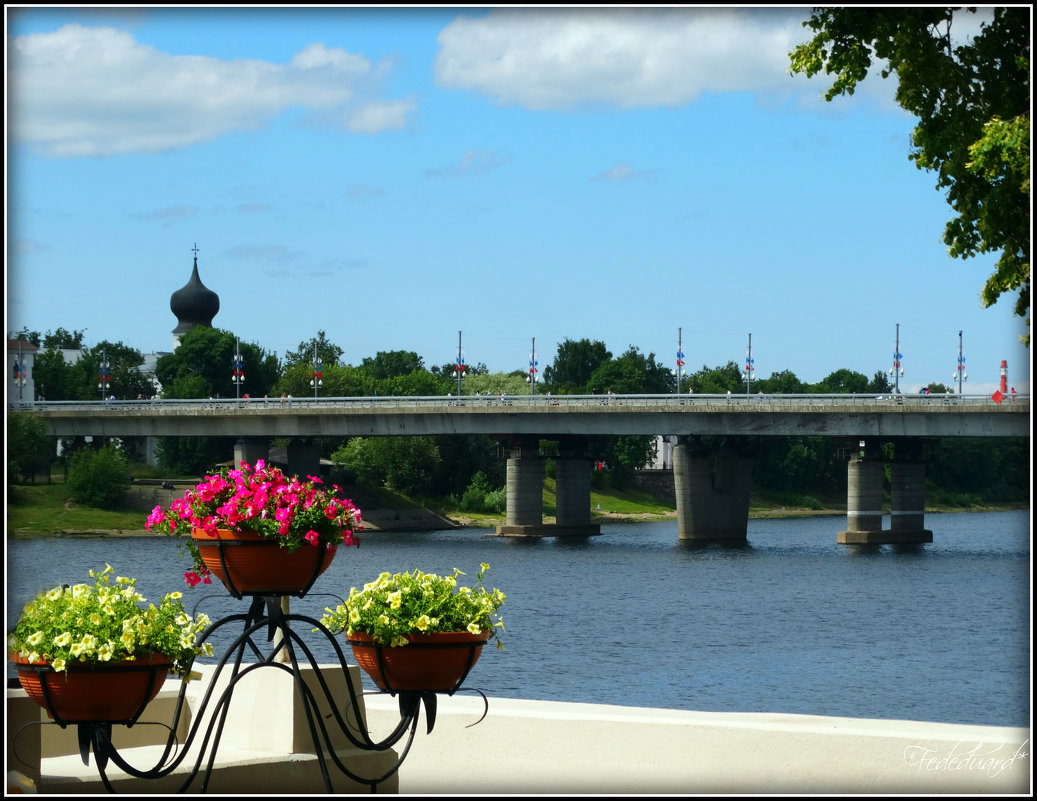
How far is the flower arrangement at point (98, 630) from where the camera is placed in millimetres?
8008

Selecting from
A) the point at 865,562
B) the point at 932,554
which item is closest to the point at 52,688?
the point at 865,562

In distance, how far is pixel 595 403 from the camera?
90.6 metres

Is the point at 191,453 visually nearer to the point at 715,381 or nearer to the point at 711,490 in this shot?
the point at 711,490

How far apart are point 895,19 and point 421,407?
245ft

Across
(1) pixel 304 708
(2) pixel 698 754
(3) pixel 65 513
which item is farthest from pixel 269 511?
(3) pixel 65 513

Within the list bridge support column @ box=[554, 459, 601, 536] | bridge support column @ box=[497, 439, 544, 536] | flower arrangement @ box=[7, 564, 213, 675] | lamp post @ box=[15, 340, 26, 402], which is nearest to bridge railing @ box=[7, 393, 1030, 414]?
lamp post @ box=[15, 340, 26, 402]

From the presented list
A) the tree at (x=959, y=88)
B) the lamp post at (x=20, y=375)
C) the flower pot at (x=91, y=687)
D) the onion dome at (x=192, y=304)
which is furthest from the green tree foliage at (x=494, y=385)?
the flower pot at (x=91, y=687)

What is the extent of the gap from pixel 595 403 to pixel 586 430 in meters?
2.01

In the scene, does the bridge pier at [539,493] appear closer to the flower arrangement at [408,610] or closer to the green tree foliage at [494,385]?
the green tree foliage at [494,385]

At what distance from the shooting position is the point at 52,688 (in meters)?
8.05

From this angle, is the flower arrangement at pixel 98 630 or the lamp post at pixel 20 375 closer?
the flower arrangement at pixel 98 630

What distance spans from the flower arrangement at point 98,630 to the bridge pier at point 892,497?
87889 mm

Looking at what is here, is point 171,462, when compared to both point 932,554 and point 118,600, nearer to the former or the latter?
point 932,554

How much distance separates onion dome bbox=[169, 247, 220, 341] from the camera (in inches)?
6949
